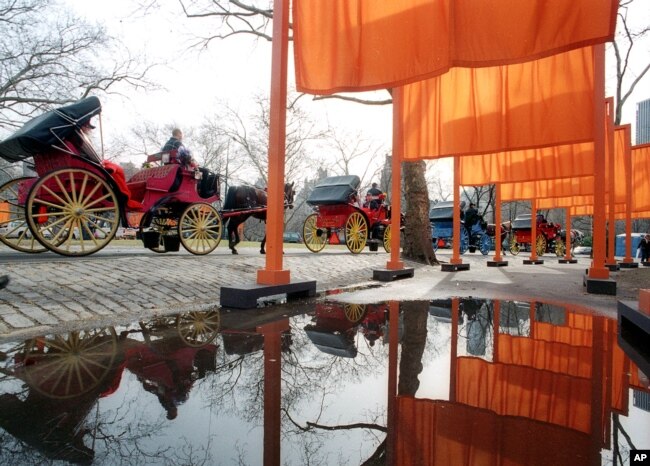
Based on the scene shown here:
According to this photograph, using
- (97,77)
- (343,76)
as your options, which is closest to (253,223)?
(97,77)

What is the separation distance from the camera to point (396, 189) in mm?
6551

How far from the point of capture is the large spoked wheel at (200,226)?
7639 mm

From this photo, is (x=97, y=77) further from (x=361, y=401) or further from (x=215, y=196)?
(x=361, y=401)

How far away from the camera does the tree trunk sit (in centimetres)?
1001

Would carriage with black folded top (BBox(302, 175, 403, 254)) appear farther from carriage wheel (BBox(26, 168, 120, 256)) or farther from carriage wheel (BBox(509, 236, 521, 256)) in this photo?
carriage wheel (BBox(509, 236, 521, 256))

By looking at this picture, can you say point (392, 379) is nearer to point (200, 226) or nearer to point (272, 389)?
point (272, 389)

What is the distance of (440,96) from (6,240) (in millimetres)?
7172

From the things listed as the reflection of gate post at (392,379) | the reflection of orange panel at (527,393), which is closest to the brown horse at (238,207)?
the reflection of gate post at (392,379)

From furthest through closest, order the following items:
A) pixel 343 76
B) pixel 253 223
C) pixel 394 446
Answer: pixel 253 223 → pixel 343 76 → pixel 394 446

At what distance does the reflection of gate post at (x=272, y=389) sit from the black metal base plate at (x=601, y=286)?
4.16 meters

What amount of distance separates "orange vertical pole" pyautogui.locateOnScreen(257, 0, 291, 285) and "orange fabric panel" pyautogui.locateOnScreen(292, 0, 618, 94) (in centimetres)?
55

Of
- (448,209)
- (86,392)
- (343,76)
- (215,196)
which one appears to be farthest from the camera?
(448,209)

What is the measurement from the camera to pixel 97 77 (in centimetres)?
1895

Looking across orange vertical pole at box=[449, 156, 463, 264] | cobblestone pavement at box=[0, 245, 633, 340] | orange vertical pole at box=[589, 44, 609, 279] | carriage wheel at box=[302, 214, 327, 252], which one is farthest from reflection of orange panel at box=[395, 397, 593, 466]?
carriage wheel at box=[302, 214, 327, 252]
